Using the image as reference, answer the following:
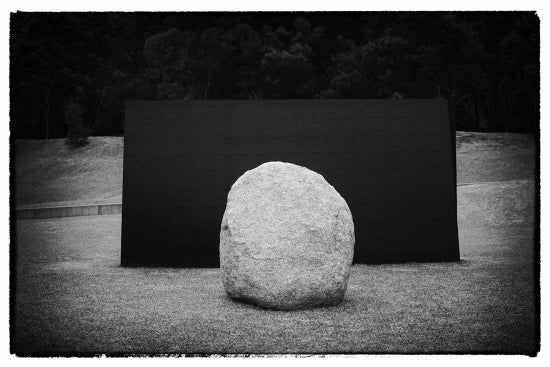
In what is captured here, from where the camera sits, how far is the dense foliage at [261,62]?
98.8 ft

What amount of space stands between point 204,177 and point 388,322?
492cm

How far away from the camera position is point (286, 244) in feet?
21.8

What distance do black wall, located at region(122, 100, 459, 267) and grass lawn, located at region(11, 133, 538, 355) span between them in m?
0.53

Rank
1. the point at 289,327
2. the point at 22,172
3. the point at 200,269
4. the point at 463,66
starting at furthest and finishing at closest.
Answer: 1. the point at 463,66
2. the point at 22,172
3. the point at 200,269
4. the point at 289,327

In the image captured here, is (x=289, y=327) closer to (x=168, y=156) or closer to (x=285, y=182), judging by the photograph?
(x=285, y=182)

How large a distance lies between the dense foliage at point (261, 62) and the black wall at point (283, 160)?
63.0 ft

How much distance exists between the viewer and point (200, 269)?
989cm

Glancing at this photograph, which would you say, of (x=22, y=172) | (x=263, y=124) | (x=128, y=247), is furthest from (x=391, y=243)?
(x=22, y=172)

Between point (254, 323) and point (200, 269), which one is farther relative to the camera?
point (200, 269)

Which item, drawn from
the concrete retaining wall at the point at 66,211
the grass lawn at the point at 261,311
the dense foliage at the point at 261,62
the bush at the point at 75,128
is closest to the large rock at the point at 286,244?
the grass lawn at the point at 261,311

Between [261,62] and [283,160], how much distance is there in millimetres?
22334

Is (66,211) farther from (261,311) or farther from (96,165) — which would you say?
(261,311)

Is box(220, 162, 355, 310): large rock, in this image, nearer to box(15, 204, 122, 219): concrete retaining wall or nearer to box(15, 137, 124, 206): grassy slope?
box(15, 204, 122, 219): concrete retaining wall

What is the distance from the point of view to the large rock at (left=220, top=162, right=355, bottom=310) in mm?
6598
